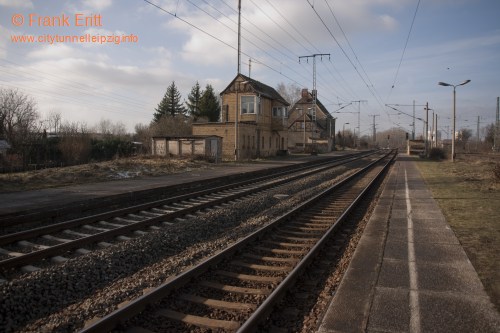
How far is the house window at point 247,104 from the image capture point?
145 feet

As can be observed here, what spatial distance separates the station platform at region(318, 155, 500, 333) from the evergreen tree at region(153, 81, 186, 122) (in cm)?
7509

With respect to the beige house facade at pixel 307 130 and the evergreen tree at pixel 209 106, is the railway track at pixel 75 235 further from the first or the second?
the evergreen tree at pixel 209 106

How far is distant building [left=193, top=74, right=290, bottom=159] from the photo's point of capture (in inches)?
1554

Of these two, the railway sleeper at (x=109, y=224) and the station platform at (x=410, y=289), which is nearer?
the station platform at (x=410, y=289)

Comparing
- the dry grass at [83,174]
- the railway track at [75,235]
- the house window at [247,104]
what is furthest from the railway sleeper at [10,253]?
the house window at [247,104]

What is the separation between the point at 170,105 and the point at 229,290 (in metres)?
78.4

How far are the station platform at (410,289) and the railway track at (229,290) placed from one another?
0.83 metres

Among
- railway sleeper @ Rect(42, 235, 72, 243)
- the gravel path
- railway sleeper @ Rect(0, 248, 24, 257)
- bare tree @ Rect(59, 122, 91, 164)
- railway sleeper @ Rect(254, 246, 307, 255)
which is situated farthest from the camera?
bare tree @ Rect(59, 122, 91, 164)

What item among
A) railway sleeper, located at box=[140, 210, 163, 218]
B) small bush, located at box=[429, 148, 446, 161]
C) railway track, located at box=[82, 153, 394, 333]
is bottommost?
railway track, located at box=[82, 153, 394, 333]

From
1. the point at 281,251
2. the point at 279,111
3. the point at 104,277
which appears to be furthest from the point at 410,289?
the point at 279,111

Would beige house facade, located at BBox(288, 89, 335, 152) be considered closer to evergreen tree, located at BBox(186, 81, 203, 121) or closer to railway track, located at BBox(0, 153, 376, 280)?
evergreen tree, located at BBox(186, 81, 203, 121)

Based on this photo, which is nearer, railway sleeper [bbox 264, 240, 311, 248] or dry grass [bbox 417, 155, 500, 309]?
dry grass [bbox 417, 155, 500, 309]

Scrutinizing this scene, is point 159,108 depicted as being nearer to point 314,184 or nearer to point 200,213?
point 314,184

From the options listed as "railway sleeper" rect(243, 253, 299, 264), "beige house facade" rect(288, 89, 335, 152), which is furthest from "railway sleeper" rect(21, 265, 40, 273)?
"beige house facade" rect(288, 89, 335, 152)
